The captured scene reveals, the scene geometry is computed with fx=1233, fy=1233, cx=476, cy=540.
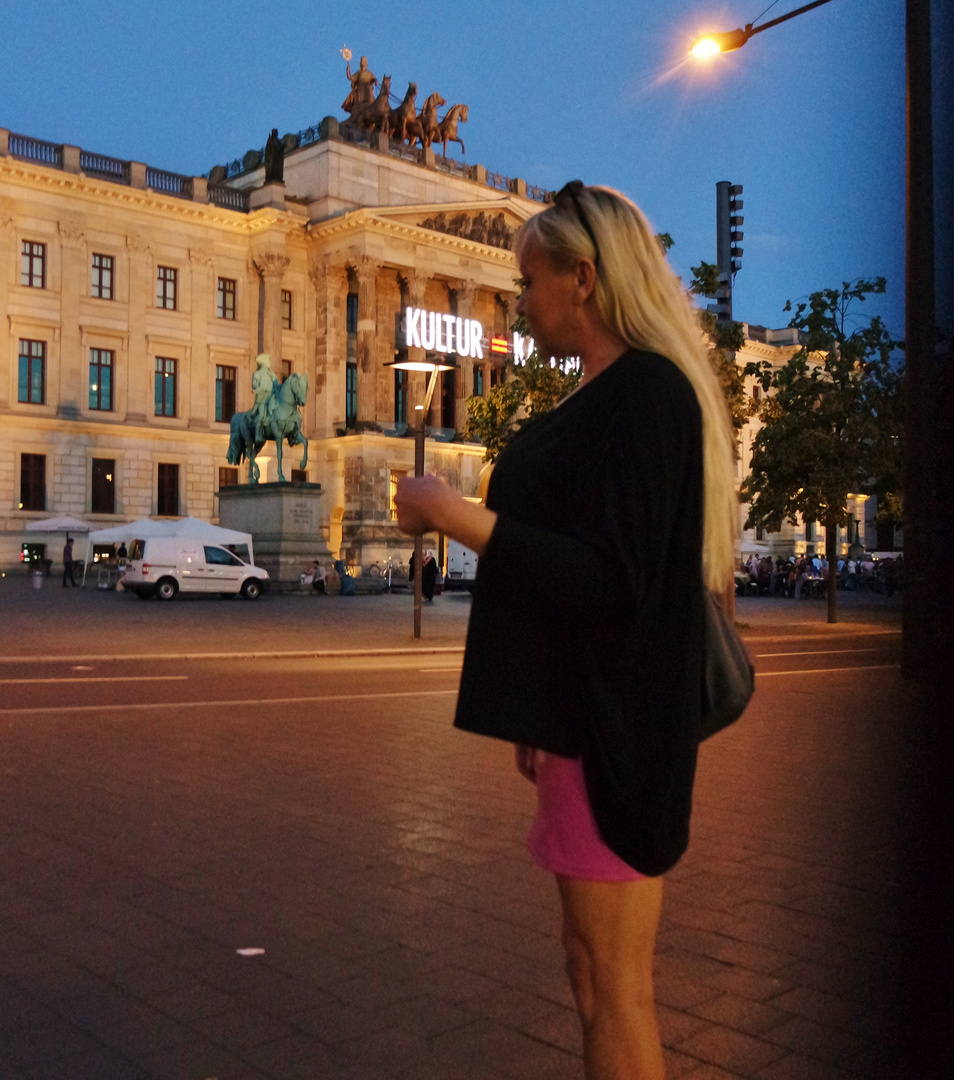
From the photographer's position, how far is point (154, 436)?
53906 millimetres

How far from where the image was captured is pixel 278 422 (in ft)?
127

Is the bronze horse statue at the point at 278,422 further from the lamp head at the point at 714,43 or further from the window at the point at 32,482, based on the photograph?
A: the lamp head at the point at 714,43

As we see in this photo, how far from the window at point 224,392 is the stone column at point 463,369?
11.6m

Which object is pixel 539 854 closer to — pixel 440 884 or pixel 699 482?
pixel 699 482

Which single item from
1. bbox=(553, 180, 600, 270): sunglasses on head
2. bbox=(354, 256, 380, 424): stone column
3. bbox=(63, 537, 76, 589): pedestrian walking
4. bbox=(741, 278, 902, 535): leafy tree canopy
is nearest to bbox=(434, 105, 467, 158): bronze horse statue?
bbox=(354, 256, 380, 424): stone column

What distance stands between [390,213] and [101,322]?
47.2 feet

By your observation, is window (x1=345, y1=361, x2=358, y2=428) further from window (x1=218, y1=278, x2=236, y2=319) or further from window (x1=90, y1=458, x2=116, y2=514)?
window (x1=90, y1=458, x2=116, y2=514)

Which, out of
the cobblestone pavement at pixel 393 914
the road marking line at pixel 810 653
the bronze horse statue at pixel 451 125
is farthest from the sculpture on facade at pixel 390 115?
the cobblestone pavement at pixel 393 914

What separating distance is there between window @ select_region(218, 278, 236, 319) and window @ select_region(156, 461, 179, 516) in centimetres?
777

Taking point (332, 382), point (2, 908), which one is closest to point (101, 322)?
point (332, 382)

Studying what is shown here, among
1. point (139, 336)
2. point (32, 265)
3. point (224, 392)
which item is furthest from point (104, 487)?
point (32, 265)

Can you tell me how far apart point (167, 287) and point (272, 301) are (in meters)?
5.02

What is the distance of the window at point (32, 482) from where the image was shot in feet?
164

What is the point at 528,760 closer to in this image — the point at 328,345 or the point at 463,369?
the point at 328,345
